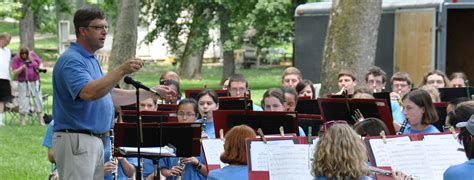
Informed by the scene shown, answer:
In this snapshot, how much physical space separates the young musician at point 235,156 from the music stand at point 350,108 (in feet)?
7.33

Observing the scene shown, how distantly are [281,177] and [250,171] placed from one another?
0.24 m

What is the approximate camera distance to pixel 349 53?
18.8 meters

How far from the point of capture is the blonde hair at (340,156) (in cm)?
707

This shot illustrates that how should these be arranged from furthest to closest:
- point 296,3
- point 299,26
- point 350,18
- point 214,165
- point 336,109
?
point 296,3 < point 299,26 < point 350,18 < point 336,109 < point 214,165

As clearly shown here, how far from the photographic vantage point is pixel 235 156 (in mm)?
8391

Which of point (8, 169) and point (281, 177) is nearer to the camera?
point (281, 177)

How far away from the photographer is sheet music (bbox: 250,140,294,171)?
26.7 feet

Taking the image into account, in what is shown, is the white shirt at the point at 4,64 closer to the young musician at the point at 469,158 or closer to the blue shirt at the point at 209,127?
the blue shirt at the point at 209,127

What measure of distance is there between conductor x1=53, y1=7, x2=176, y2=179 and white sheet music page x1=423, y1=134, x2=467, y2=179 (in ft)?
6.61

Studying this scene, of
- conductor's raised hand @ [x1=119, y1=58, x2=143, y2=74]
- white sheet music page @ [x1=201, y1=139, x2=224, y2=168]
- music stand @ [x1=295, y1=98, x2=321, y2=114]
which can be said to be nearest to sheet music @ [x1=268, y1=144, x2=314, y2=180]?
white sheet music page @ [x1=201, y1=139, x2=224, y2=168]

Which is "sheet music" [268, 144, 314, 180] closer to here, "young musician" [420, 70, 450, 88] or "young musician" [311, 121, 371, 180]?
"young musician" [311, 121, 371, 180]

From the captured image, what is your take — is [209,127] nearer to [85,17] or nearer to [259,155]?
[259,155]

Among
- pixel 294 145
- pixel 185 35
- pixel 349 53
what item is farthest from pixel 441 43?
pixel 185 35

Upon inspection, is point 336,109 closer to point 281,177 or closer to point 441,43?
point 281,177
